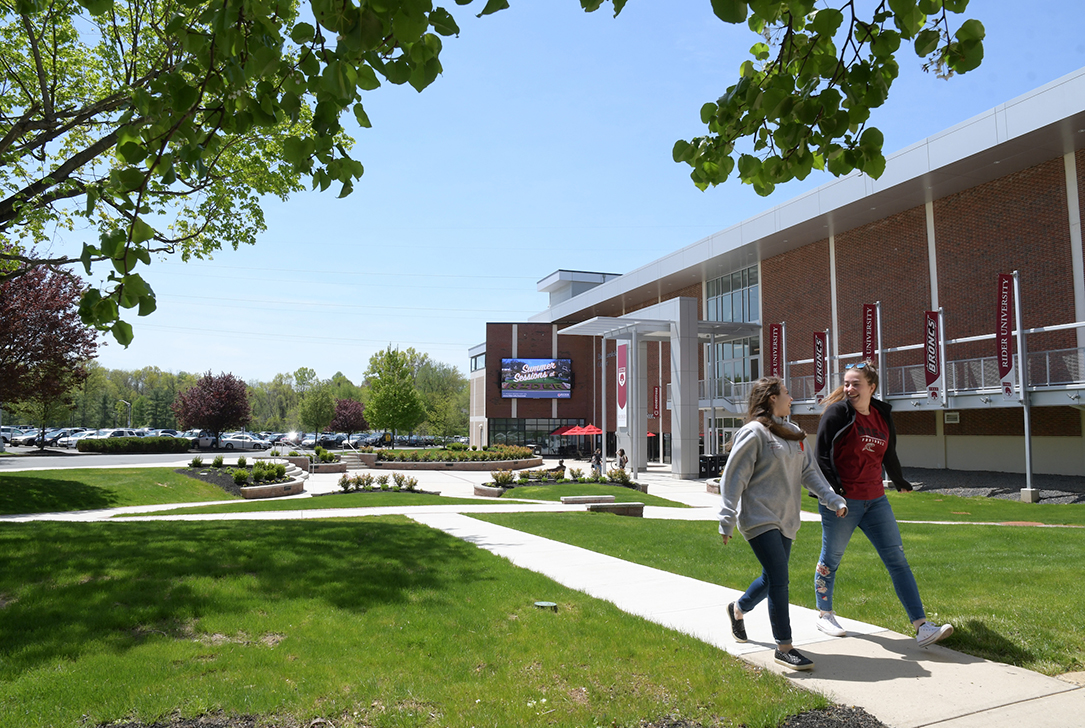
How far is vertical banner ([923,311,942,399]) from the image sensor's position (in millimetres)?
23891

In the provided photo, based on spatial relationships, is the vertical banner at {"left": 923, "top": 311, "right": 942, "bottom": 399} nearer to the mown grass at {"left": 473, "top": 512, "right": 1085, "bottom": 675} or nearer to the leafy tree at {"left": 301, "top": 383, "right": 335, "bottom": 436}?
the mown grass at {"left": 473, "top": 512, "right": 1085, "bottom": 675}

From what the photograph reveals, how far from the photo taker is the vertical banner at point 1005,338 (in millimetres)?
21328

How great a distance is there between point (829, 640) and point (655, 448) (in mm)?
44258

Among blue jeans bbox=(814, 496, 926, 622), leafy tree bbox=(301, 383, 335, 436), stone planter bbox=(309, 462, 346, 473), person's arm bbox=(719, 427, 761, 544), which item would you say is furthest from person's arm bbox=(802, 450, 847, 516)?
leafy tree bbox=(301, 383, 335, 436)

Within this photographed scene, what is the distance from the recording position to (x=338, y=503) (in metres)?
17.6

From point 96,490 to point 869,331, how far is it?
2635 centimetres

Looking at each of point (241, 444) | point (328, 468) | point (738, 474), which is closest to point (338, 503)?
point (738, 474)

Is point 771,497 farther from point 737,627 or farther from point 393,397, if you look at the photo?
point 393,397

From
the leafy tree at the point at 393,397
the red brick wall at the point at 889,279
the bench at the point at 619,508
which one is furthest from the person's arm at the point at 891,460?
the leafy tree at the point at 393,397

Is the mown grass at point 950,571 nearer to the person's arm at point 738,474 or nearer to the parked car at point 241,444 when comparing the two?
the person's arm at point 738,474

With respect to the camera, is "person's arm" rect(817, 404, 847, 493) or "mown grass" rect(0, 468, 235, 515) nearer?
"person's arm" rect(817, 404, 847, 493)

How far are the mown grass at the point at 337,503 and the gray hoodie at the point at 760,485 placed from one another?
42.5 ft

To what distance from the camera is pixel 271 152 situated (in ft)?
50.4

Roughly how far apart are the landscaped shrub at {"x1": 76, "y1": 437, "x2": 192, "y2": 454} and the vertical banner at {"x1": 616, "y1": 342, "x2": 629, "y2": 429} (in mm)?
31298
